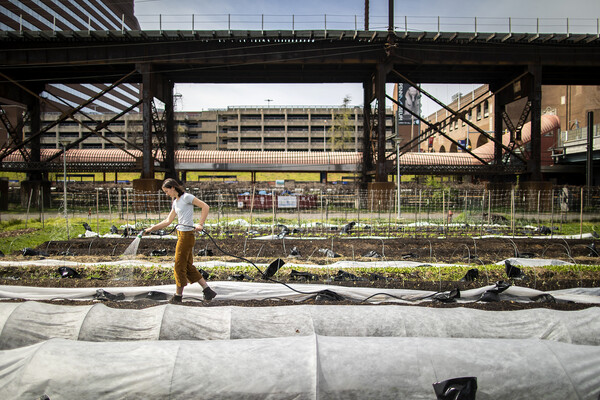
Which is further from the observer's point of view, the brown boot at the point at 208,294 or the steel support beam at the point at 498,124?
the steel support beam at the point at 498,124

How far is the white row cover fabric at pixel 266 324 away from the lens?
13.3 ft

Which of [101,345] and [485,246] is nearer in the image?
[101,345]

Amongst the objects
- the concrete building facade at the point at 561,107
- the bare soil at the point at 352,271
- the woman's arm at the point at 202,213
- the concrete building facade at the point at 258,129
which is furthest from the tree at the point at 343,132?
the woman's arm at the point at 202,213

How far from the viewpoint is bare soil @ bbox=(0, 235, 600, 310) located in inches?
267

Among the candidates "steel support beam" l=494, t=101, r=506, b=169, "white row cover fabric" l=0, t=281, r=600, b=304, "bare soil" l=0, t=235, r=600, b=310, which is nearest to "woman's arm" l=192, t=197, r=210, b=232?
"bare soil" l=0, t=235, r=600, b=310

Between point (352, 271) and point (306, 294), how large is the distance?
2.34 metres

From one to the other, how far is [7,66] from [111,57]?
6133 mm

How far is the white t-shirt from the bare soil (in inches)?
38.4

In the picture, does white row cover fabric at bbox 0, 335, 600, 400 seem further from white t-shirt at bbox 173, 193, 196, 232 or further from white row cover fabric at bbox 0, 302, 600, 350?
white t-shirt at bbox 173, 193, 196, 232

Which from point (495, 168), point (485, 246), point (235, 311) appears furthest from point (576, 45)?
point (235, 311)

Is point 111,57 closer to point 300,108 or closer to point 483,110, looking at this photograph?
point 483,110

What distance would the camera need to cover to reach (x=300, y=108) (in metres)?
78.9

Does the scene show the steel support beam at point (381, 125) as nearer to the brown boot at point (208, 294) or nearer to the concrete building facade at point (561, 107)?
the concrete building facade at point (561, 107)

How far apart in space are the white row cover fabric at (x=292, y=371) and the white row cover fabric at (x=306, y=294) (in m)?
2.38
